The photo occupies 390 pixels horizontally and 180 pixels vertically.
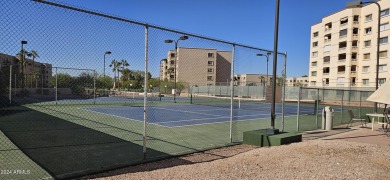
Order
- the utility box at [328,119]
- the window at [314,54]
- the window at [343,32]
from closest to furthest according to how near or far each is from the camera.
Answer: the utility box at [328,119] < the window at [343,32] < the window at [314,54]

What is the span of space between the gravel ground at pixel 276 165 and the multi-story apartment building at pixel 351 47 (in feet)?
161

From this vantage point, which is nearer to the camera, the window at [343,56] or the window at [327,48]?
the window at [343,56]

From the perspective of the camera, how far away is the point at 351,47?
61.6 m

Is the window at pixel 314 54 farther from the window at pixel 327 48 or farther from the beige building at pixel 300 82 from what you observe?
Answer: the beige building at pixel 300 82

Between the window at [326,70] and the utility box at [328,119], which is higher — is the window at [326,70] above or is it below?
above

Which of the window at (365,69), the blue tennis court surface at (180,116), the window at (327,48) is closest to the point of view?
the blue tennis court surface at (180,116)

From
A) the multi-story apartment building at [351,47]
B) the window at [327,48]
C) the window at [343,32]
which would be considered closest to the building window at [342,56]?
the multi-story apartment building at [351,47]

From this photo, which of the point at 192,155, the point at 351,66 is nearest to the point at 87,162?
the point at 192,155

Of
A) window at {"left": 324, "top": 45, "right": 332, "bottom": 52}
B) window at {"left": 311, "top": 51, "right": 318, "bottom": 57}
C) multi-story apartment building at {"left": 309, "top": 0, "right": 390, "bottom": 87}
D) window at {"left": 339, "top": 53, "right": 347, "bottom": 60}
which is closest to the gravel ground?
multi-story apartment building at {"left": 309, "top": 0, "right": 390, "bottom": 87}

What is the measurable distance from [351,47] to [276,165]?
209 feet

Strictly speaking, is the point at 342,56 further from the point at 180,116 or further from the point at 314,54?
the point at 180,116

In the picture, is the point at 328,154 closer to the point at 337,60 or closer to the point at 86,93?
the point at 86,93

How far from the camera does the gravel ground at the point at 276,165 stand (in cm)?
568

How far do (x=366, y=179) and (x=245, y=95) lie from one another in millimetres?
45016
